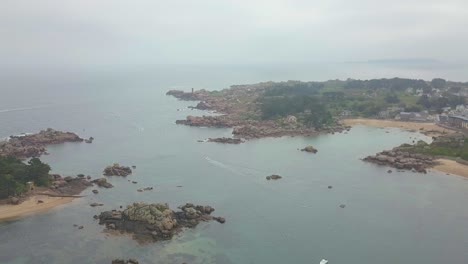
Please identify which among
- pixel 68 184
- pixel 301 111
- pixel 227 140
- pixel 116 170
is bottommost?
pixel 68 184

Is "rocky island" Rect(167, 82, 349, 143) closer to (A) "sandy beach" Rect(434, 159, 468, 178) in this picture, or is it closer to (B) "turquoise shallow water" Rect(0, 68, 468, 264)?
(B) "turquoise shallow water" Rect(0, 68, 468, 264)

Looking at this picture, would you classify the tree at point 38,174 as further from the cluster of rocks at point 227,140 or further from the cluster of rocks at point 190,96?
the cluster of rocks at point 190,96

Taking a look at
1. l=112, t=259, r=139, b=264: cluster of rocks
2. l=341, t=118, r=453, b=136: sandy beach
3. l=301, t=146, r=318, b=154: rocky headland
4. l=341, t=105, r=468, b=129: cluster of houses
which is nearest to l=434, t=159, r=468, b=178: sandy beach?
l=301, t=146, r=318, b=154: rocky headland

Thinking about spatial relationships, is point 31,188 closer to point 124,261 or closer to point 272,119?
point 124,261

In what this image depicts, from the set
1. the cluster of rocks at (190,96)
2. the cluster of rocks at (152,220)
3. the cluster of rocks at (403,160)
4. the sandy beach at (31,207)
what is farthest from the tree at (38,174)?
the cluster of rocks at (190,96)

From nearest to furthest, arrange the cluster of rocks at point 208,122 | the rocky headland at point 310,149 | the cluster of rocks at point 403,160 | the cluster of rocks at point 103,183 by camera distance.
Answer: the cluster of rocks at point 103,183 < the cluster of rocks at point 403,160 < the rocky headland at point 310,149 < the cluster of rocks at point 208,122

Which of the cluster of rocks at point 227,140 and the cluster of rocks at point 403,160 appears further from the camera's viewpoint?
the cluster of rocks at point 227,140

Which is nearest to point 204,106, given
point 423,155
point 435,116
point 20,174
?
point 435,116
